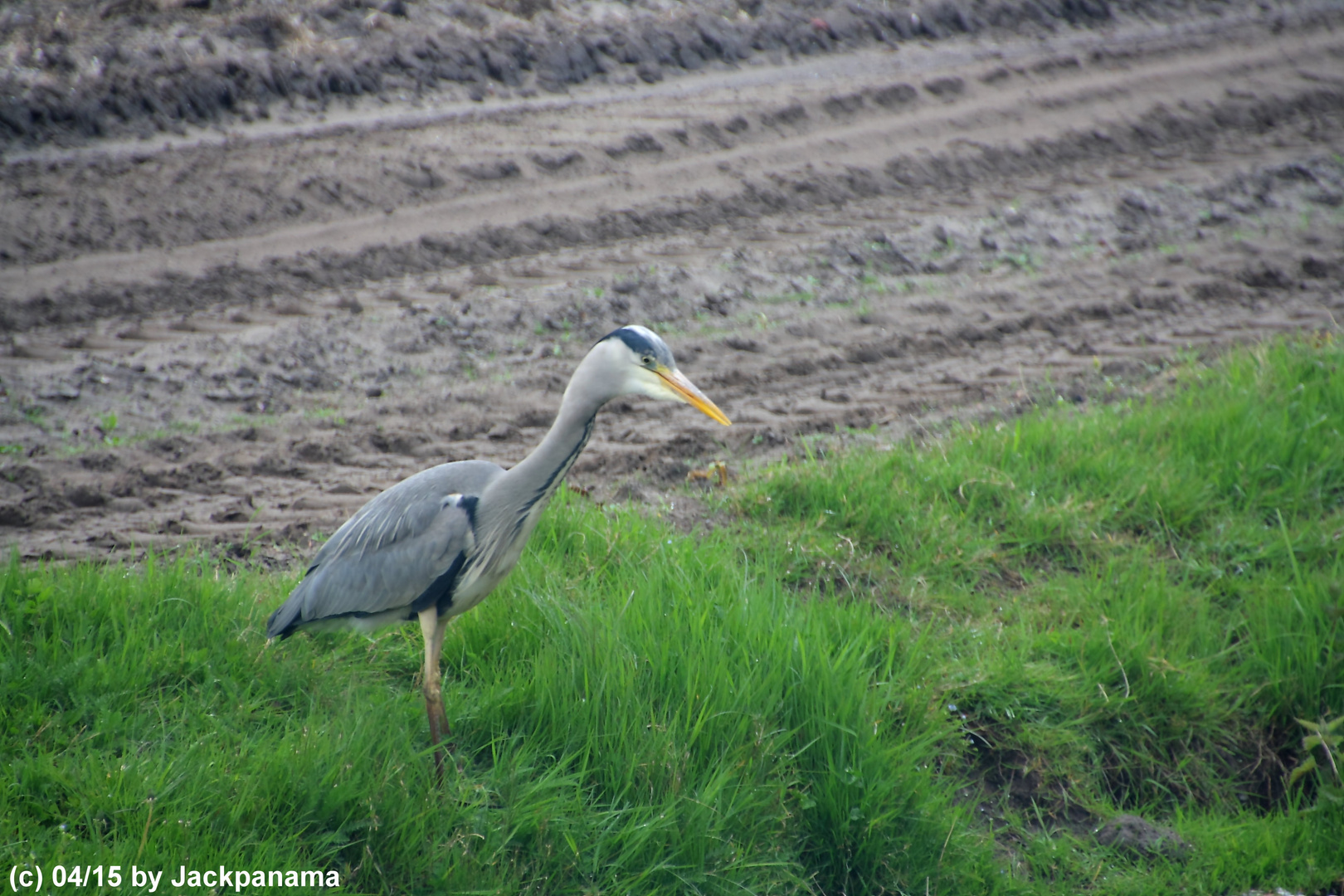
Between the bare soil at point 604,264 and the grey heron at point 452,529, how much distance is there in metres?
1.24

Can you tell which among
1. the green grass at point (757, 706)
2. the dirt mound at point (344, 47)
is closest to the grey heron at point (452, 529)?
the green grass at point (757, 706)

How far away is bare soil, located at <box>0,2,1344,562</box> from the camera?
5.01m

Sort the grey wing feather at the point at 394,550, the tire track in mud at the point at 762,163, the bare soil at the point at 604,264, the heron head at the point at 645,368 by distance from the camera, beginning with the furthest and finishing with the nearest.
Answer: the tire track in mud at the point at 762,163
the bare soil at the point at 604,264
the grey wing feather at the point at 394,550
the heron head at the point at 645,368

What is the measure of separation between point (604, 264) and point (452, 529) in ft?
13.5

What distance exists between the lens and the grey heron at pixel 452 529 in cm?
280

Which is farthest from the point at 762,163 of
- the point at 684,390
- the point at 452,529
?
the point at 452,529

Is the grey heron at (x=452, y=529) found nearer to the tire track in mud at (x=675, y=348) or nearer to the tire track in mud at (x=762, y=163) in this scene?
the tire track in mud at (x=675, y=348)

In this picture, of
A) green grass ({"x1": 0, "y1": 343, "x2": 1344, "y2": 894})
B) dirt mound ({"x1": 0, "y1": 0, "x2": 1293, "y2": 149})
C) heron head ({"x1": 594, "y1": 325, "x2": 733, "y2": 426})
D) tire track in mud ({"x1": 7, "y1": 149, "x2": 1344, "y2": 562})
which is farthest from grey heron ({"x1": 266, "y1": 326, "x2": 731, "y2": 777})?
dirt mound ({"x1": 0, "y1": 0, "x2": 1293, "y2": 149})

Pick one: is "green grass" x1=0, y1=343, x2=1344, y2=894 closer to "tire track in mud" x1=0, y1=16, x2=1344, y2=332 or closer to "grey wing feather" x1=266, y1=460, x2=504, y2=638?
"grey wing feather" x1=266, y1=460, x2=504, y2=638

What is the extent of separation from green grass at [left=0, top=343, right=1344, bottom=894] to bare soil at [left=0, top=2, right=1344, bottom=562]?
0.85 meters

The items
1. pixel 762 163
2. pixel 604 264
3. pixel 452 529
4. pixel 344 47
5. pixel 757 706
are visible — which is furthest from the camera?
pixel 344 47

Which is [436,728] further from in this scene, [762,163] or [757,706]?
[762,163]

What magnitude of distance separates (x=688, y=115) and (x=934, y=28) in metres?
3.71

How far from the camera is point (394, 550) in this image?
3.01 m
